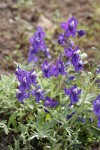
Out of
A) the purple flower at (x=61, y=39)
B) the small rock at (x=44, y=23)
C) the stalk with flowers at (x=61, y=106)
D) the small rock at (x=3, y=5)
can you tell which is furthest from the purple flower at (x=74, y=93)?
the small rock at (x=3, y=5)

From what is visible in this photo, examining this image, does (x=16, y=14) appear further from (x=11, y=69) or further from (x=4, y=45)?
(x=11, y=69)

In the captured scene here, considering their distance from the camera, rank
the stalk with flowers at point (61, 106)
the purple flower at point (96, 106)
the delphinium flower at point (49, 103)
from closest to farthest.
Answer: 1. the purple flower at point (96, 106)
2. the stalk with flowers at point (61, 106)
3. the delphinium flower at point (49, 103)

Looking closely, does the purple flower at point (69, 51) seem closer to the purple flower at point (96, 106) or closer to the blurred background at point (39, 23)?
the purple flower at point (96, 106)

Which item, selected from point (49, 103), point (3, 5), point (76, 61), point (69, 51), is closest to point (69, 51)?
point (69, 51)

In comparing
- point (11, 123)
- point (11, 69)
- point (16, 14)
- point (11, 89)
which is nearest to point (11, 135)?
point (11, 123)

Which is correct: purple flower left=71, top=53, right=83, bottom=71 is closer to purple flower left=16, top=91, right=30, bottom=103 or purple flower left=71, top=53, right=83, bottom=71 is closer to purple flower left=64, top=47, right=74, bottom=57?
purple flower left=64, top=47, right=74, bottom=57

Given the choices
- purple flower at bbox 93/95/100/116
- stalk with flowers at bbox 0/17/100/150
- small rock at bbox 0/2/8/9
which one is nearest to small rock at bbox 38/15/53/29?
small rock at bbox 0/2/8/9

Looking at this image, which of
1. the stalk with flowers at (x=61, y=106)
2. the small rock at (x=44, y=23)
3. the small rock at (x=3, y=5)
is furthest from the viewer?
the small rock at (x=3, y=5)

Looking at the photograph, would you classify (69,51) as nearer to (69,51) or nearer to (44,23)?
(69,51)
